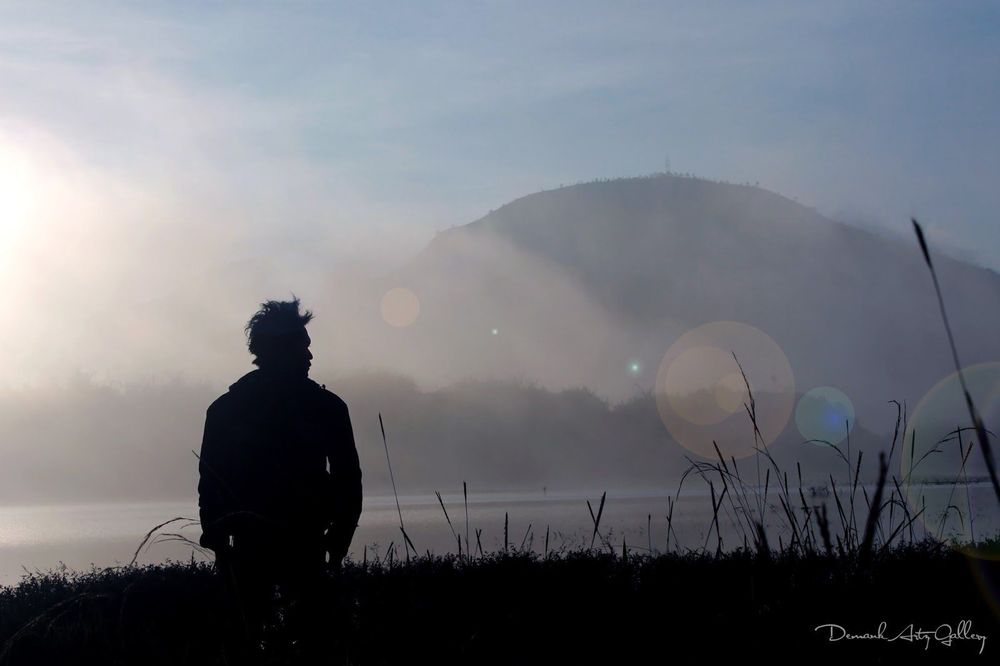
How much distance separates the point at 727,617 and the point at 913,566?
268 cm

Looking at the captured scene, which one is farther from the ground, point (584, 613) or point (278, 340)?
point (278, 340)

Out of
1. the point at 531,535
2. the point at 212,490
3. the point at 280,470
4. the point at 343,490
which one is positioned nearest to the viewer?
the point at 212,490

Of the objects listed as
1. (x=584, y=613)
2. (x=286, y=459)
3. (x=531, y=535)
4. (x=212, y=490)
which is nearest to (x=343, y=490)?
(x=286, y=459)

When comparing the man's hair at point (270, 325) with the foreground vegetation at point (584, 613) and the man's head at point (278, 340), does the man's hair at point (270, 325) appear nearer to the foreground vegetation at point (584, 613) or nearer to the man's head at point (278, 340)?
the man's head at point (278, 340)

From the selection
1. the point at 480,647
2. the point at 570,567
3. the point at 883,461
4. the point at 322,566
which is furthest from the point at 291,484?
the point at 883,461

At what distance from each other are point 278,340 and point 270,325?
11cm

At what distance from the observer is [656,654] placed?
4.51 meters

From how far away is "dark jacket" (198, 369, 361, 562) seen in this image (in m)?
5.67

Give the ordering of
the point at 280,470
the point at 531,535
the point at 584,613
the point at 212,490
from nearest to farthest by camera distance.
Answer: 1. the point at 212,490
2. the point at 280,470
3. the point at 584,613
4. the point at 531,535

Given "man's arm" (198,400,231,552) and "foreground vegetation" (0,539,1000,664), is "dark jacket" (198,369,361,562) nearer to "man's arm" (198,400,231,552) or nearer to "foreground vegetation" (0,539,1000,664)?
"man's arm" (198,400,231,552)

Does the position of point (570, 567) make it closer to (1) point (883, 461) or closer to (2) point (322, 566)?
(2) point (322, 566)

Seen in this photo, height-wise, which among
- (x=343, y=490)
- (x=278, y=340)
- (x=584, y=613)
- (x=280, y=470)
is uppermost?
(x=278, y=340)

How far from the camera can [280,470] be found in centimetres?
570

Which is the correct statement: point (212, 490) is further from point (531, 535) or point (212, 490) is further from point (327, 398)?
point (531, 535)
